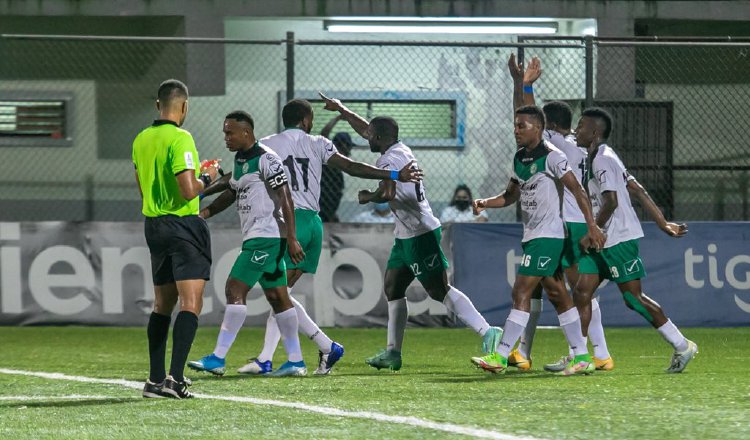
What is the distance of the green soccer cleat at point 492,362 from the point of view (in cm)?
923

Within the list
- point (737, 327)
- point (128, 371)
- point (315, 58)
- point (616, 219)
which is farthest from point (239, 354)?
point (315, 58)

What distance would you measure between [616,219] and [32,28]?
36.7ft

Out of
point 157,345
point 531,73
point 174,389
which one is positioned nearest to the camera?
point 174,389

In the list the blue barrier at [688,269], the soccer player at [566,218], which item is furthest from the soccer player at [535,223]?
the blue barrier at [688,269]

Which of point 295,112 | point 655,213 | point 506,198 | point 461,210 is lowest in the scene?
point 461,210

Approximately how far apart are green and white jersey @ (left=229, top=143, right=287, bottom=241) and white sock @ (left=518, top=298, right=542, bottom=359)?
207 centimetres

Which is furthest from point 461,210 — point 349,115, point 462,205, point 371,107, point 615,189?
point 615,189

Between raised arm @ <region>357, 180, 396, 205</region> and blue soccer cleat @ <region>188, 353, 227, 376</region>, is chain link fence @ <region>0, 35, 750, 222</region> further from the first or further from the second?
blue soccer cleat @ <region>188, 353, 227, 376</region>

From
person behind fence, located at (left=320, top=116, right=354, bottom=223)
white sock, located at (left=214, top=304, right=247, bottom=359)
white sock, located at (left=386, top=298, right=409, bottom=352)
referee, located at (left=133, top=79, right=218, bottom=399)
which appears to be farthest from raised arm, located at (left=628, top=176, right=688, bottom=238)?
person behind fence, located at (left=320, top=116, right=354, bottom=223)

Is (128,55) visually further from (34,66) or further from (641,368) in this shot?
(641,368)

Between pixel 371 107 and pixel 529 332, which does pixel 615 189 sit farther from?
pixel 371 107

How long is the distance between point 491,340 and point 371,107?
775cm

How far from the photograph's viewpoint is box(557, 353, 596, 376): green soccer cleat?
948cm

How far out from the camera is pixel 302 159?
402 inches
